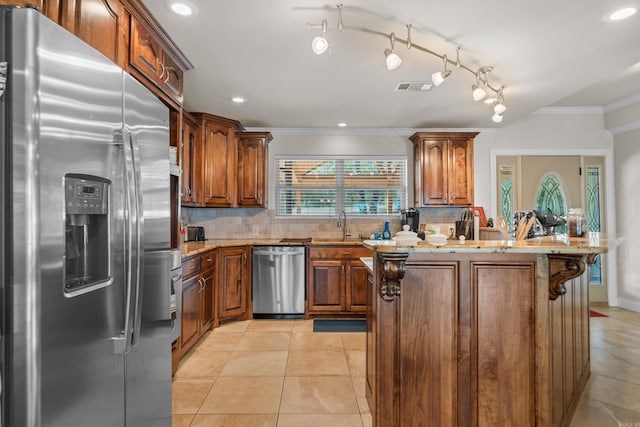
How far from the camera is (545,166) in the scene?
498 centimetres

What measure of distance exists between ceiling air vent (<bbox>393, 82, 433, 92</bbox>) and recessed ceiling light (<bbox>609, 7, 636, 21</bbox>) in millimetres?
1317

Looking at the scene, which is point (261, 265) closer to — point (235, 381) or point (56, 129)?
point (235, 381)

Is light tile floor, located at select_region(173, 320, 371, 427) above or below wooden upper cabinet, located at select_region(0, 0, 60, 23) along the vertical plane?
below

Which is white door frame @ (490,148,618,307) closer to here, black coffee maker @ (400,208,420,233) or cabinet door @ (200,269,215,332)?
black coffee maker @ (400,208,420,233)

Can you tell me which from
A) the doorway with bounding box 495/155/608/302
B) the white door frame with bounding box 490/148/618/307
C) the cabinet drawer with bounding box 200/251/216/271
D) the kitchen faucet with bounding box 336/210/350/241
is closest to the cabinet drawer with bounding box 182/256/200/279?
the cabinet drawer with bounding box 200/251/216/271

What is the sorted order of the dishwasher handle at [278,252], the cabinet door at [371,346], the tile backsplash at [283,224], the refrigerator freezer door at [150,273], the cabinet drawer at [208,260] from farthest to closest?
the tile backsplash at [283,224] → the dishwasher handle at [278,252] → the cabinet drawer at [208,260] → the cabinet door at [371,346] → the refrigerator freezer door at [150,273]

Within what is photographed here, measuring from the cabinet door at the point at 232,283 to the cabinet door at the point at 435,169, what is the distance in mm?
2568

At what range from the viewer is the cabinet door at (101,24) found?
148 centimetres

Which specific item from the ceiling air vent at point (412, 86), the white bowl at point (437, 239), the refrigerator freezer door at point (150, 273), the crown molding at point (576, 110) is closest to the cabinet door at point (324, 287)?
the ceiling air vent at point (412, 86)

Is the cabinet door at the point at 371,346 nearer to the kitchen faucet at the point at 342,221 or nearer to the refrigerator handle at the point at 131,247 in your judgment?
the refrigerator handle at the point at 131,247

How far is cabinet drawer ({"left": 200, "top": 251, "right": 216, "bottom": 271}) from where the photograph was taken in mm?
3291

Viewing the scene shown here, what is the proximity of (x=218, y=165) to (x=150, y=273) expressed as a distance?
2.86 m

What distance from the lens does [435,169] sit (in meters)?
4.50

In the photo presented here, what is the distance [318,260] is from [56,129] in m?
3.40
